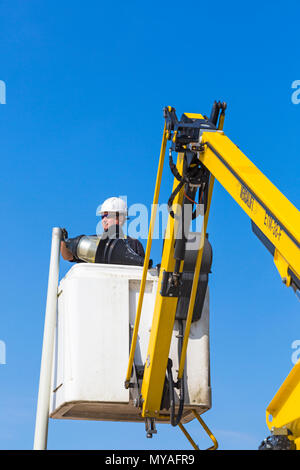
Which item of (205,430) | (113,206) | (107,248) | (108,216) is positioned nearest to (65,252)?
(107,248)

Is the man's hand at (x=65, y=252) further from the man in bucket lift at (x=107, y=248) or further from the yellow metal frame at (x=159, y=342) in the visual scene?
the yellow metal frame at (x=159, y=342)

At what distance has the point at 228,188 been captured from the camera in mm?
6820

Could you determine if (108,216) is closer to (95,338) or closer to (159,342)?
(95,338)

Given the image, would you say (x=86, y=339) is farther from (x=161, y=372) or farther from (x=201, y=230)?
(x=201, y=230)

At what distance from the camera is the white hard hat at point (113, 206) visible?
10.3m

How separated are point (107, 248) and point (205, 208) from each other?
1962mm

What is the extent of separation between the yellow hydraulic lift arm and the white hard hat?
218 centimetres

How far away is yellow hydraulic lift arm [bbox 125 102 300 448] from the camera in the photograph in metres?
5.95

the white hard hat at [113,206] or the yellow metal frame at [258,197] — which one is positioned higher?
the white hard hat at [113,206]

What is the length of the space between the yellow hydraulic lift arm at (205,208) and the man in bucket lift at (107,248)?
1.25 meters

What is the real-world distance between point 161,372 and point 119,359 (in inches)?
21.8

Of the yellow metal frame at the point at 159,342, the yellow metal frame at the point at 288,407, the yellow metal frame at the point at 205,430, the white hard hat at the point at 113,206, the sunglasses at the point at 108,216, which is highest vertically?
the white hard hat at the point at 113,206

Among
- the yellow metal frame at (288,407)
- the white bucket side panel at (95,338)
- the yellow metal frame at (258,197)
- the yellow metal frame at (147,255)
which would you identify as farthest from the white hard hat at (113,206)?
the yellow metal frame at (288,407)

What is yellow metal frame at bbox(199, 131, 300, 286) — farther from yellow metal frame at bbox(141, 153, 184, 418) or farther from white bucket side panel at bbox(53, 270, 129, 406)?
white bucket side panel at bbox(53, 270, 129, 406)
